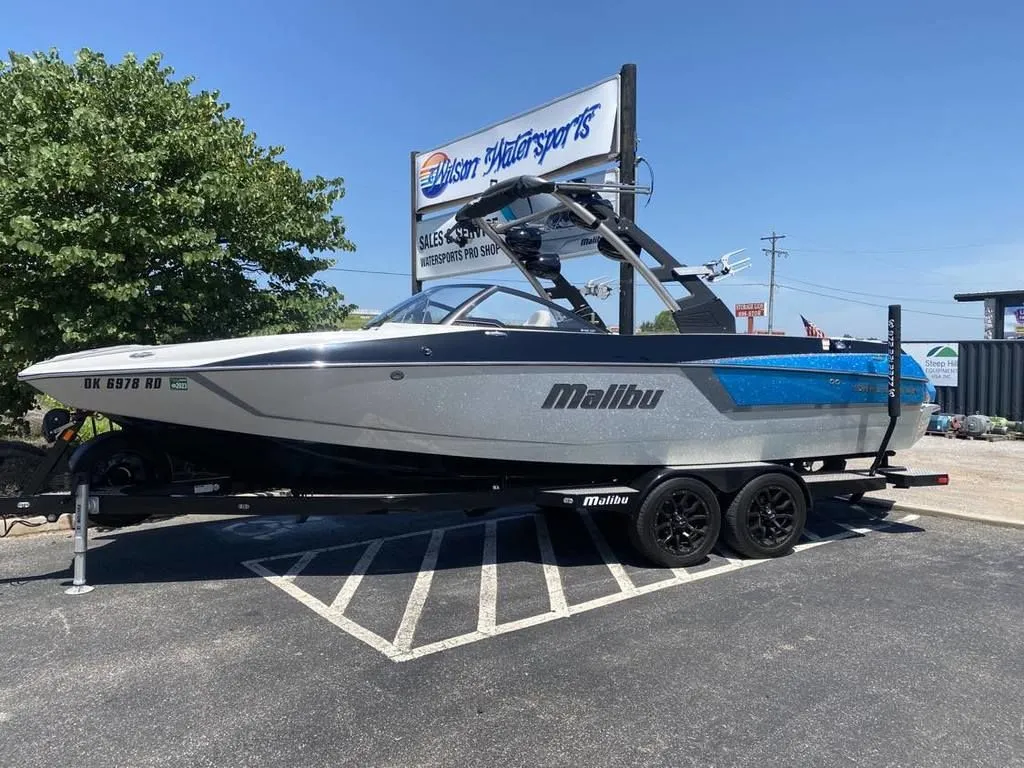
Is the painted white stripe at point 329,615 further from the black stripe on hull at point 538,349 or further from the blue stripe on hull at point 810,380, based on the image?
the blue stripe on hull at point 810,380

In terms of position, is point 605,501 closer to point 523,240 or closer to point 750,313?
point 523,240

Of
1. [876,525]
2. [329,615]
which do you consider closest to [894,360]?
[876,525]

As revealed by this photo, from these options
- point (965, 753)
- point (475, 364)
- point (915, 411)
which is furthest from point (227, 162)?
point (965, 753)

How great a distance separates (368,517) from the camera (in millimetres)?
6977

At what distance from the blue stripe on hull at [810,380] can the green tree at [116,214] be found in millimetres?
5001

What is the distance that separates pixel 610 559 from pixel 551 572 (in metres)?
0.60

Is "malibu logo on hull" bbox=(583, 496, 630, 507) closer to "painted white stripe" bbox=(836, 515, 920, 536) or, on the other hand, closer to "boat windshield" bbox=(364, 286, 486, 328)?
"boat windshield" bbox=(364, 286, 486, 328)

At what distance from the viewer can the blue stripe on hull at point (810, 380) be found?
17.9 feet

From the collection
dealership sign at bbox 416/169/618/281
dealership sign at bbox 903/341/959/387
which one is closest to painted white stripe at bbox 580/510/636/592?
dealership sign at bbox 416/169/618/281

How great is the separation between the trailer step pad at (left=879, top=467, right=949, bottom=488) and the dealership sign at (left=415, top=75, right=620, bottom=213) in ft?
16.3

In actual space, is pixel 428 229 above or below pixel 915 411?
above

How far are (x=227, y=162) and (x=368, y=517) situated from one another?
4.12 metres

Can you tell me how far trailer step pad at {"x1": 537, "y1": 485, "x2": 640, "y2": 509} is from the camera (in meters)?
5.16

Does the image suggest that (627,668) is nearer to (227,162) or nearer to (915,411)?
(915,411)
